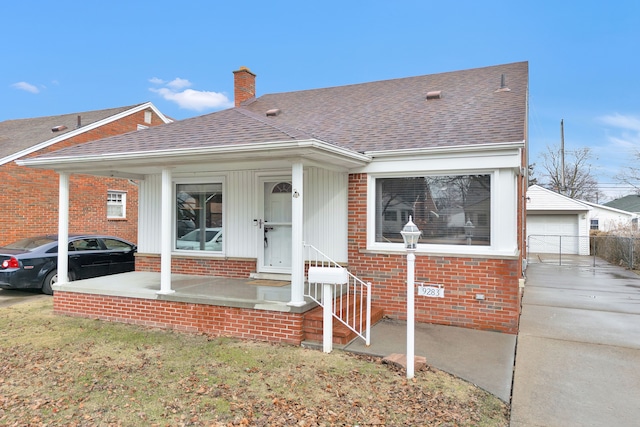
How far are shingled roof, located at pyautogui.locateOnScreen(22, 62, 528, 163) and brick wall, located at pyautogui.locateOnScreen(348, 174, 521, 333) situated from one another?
1.28 meters

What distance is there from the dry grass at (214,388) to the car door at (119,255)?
15.9ft

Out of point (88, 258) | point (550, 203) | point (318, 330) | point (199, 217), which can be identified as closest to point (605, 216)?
point (550, 203)

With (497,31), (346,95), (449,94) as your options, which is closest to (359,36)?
(497,31)

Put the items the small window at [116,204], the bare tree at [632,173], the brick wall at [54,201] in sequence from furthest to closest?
1. the bare tree at [632,173]
2. the small window at [116,204]
3. the brick wall at [54,201]

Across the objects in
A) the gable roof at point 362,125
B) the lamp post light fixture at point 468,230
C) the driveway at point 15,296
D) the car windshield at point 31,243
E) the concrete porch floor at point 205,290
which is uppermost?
the gable roof at point 362,125

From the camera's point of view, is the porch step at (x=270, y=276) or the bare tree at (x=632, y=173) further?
the bare tree at (x=632, y=173)

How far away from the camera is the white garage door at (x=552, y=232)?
22031 mm

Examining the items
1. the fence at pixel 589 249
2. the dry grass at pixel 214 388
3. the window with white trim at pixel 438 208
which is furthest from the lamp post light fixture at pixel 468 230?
the fence at pixel 589 249

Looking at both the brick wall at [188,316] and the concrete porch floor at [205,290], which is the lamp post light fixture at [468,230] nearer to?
the concrete porch floor at [205,290]

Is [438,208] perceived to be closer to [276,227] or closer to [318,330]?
[318,330]

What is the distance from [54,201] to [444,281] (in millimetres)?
13484

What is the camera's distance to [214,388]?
4.10 metres

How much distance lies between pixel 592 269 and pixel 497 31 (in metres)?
8.84

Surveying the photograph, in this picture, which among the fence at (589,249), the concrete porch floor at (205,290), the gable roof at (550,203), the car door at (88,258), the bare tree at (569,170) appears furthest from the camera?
the bare tree at (569,170)
